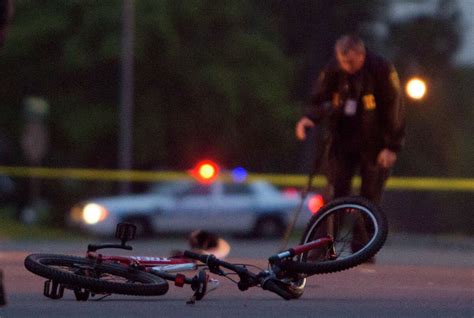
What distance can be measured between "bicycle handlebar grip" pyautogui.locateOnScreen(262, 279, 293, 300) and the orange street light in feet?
53.4

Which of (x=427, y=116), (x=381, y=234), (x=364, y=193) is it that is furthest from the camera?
(x=427, y=116)

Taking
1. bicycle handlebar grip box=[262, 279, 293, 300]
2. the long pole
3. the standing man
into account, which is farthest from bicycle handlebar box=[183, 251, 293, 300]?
the long pole

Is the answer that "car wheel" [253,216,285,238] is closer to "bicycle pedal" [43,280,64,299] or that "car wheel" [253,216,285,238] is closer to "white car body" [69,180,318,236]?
"white car body" [69,180,318,236]

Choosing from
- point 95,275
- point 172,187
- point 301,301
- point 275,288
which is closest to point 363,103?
point 301,301

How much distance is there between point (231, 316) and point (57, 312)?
836 millimetres

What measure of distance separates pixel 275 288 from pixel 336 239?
0.56 m

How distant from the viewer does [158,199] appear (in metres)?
29.0

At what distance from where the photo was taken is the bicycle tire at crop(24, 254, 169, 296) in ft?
Answer: 25.1

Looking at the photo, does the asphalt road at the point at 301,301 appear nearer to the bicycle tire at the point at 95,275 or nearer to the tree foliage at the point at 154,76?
the bicycle tire at the point at 95,275

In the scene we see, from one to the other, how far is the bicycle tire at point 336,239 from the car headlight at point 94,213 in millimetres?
19923

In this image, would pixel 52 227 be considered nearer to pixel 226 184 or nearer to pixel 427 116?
pixel 226 184

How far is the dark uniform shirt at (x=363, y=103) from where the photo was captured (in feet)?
35.0

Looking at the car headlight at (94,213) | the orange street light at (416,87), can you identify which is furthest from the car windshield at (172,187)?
the orange street light at (416,87)

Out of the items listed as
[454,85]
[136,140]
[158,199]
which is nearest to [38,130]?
[136,140]
